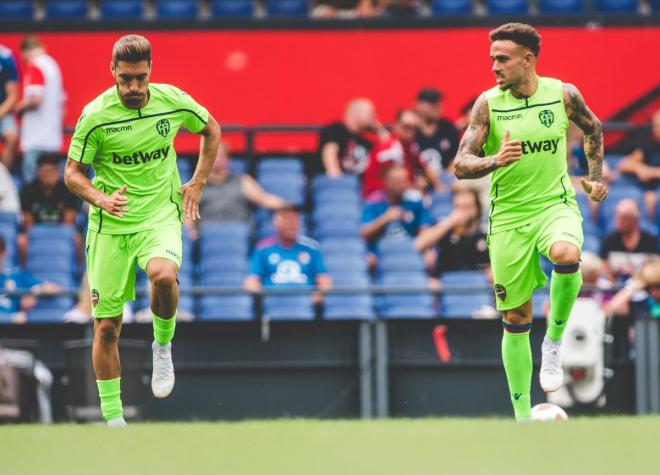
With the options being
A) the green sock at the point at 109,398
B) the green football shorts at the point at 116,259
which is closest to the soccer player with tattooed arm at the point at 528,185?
Result: the green football shorts at the point at 116,259

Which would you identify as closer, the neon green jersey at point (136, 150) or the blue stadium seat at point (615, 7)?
the neon green jersey at point (136, 150)

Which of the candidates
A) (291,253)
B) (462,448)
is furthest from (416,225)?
(462,448)

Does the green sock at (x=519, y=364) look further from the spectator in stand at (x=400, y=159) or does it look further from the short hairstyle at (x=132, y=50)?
the spectator in stand at (x=400, y=159)

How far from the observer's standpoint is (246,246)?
1474 cm

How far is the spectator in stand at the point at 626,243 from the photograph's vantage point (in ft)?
46.1

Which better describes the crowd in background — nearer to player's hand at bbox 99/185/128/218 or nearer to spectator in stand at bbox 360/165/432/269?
spectator in stand at bbox 360/165/432/269

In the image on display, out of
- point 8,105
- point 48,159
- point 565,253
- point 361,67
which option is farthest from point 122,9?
point 565,253

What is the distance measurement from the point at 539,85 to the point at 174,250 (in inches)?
107

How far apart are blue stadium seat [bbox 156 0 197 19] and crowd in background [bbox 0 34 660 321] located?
283cm

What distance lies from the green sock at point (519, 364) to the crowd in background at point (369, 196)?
11.8 ft

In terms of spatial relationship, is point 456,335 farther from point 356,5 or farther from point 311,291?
point 356,5

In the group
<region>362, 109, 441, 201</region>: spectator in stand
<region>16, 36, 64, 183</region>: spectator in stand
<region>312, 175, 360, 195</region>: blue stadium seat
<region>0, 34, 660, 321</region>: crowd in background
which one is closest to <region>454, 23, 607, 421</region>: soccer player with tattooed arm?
<region>0, 34, 660, 321</region>: crowd in background

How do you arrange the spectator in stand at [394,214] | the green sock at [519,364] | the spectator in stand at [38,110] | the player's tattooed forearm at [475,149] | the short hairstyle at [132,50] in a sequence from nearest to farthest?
the player's tattooed forearm at [475,149]
the short hairstyle at [132,50]
the green sock at [519,364]
the spectator in stand at [394,214]
the spectator in stand at [38,110]

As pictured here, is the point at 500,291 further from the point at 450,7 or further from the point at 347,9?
the point at 450,7
